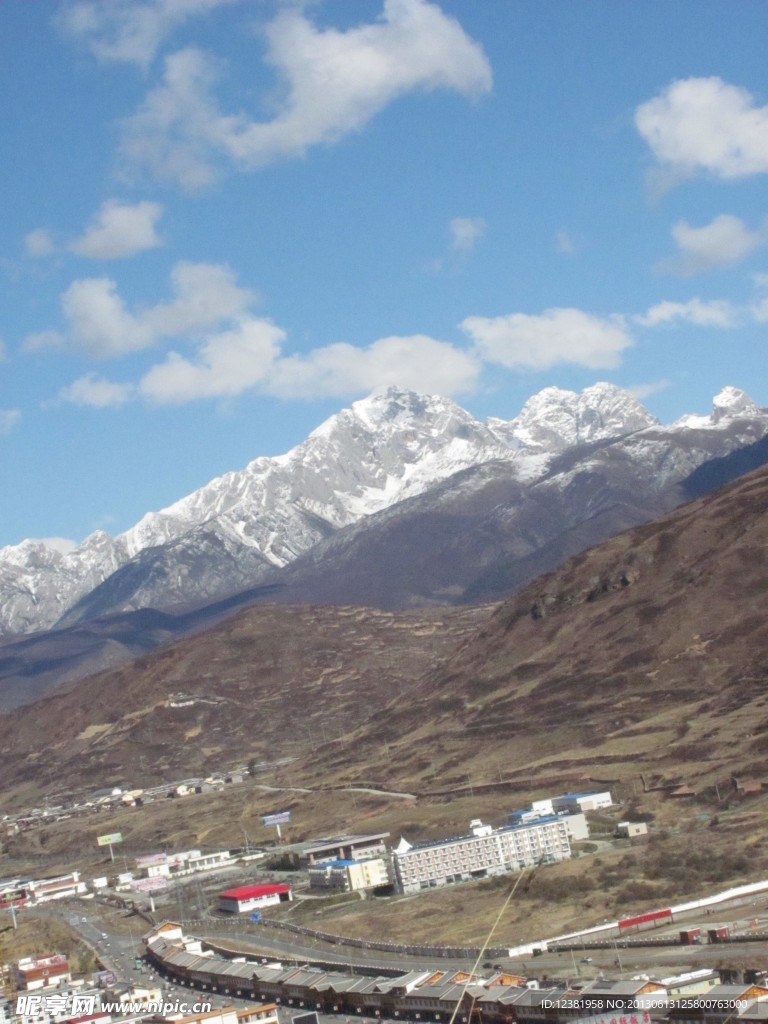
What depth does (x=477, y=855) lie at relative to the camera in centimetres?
12506

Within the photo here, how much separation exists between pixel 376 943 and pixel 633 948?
22.9m

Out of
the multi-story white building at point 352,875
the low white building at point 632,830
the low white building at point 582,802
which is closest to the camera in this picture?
the low white building at point 632,830

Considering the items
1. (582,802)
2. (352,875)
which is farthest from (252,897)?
(582,802)

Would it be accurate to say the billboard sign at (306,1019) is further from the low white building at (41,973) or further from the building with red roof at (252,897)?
the building with red roof at (252,897)

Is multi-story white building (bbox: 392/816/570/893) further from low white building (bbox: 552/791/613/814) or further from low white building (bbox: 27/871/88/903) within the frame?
low white building (bbox: 27/871/88/903)

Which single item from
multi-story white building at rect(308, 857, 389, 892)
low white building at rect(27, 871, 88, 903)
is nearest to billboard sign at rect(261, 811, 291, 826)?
low white building at rect(27, 871, 88, 903)

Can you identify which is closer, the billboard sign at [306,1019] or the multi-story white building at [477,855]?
the billboard sign at [306,1019]

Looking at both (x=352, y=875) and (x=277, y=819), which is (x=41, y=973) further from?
(x=277, y=819)

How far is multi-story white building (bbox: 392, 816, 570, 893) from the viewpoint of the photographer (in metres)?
123

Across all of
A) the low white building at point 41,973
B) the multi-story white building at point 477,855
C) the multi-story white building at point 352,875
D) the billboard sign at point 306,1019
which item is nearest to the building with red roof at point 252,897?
the multi-story white building at point 352,875

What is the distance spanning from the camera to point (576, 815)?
133000mm

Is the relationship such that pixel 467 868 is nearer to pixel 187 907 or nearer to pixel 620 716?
pixel 187 907

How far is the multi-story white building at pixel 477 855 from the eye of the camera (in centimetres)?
12281

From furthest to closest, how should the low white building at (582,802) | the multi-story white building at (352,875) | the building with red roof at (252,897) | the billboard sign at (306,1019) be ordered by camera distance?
the low white building at (582,802) < the multi-story white building at (352,875) < the building with red roof at (252,897) < the billboard sign at (306,1019)
